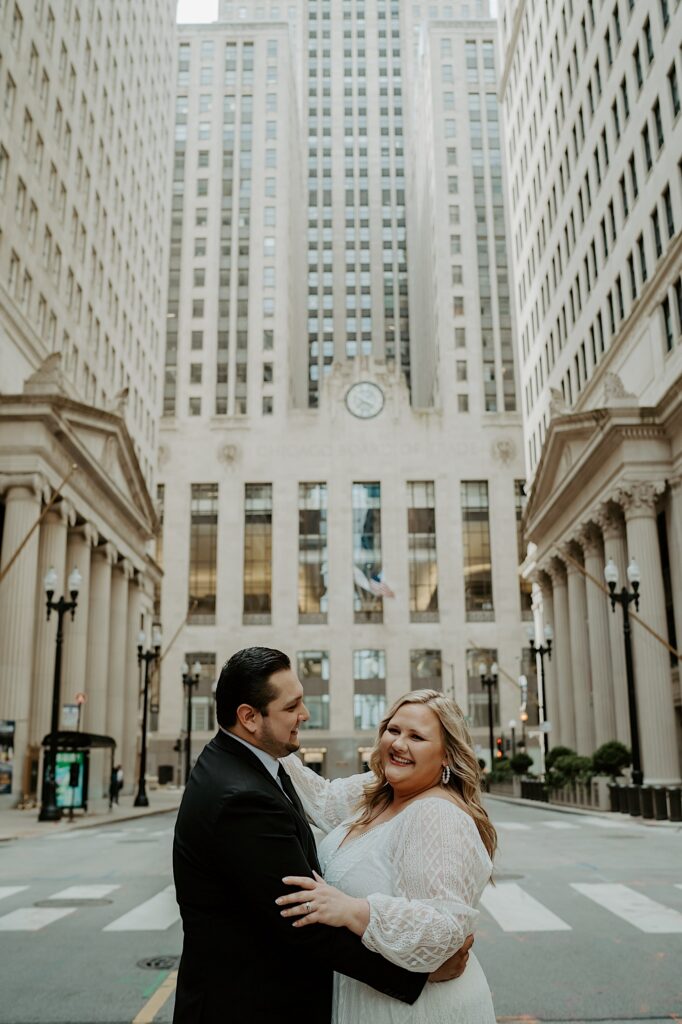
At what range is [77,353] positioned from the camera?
168ft

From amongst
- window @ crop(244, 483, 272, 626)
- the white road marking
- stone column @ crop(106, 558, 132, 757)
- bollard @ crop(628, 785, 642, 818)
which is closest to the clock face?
window @ crop(244, 483, 272, 626)

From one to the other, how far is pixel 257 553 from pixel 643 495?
57.4 metres

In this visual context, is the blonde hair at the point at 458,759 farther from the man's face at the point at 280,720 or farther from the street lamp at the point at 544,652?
the street lamp at the point at 544,652

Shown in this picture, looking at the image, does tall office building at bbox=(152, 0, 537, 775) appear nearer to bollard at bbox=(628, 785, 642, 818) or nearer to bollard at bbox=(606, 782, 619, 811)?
bollard at bbox=(606, 782, 619, 811)

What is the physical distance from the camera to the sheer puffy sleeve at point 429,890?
300 cm

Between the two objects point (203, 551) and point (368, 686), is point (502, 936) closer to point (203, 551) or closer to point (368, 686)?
point (368, 686)

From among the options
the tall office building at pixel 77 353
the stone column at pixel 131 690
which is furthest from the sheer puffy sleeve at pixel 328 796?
the stone column at pixel 131 690

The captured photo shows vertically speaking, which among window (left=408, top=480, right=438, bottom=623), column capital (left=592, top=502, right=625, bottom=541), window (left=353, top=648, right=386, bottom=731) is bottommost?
window (left=353, top=648, right=386, bottom=731)

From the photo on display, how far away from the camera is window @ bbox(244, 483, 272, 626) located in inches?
3578

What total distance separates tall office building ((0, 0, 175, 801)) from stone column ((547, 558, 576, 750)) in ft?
83.8

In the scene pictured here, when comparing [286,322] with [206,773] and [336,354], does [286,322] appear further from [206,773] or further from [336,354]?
[206,773]

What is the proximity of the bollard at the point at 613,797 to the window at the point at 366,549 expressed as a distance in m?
55.7

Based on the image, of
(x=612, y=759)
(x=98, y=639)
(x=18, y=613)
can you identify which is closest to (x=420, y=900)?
(x=612, y=759)

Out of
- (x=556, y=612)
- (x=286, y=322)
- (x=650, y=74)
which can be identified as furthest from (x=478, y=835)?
(x=286, y=322)
